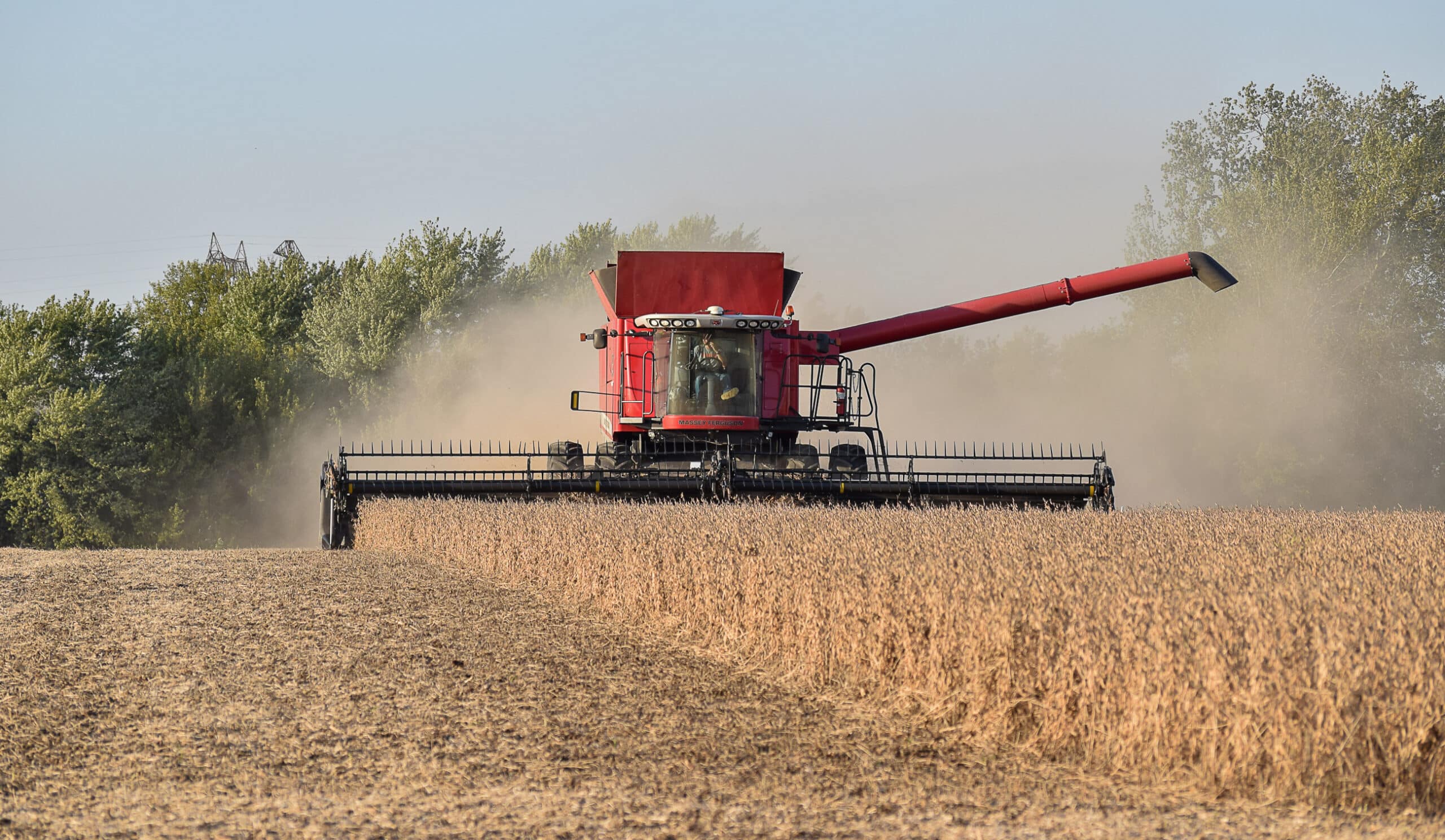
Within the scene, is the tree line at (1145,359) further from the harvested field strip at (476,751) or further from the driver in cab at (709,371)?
the harvested field strip at (476,751)

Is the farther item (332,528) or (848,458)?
(332,528)

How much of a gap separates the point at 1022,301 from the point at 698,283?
3.74m

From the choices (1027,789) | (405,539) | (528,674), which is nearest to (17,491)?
(405,539)

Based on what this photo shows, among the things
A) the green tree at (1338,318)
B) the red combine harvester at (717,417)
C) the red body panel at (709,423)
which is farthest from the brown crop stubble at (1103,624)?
the green tree at (1338,318)

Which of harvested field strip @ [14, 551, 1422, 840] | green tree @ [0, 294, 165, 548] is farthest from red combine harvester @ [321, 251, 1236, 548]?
green tree @ [0, 294, 165, 548]

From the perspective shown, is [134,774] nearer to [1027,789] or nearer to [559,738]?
[559,738]

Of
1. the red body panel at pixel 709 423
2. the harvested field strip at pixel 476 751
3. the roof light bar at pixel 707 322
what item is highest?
the roof light bar at pixel 707 322

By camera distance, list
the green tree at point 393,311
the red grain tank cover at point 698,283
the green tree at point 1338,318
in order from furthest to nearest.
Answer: the green tree at point 393,311 < the green tree at point 1338,318 < the red grain tank cover at point 698,283

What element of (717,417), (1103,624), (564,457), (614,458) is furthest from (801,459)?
(1103,624)

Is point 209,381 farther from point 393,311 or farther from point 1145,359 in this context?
point 1145,359

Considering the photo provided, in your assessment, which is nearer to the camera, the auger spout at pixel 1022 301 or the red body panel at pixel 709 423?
the red body panel at pixel 709 423

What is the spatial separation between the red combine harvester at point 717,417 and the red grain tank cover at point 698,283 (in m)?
0.01

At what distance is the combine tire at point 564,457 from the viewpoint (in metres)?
13.5

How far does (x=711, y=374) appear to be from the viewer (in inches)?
519
